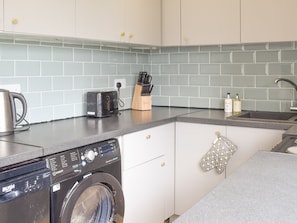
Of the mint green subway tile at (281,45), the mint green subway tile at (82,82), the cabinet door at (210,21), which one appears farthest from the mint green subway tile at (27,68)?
the mint green subway tile at (281,45)

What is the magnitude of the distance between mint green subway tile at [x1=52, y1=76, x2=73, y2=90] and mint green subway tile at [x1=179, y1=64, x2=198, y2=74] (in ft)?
3.56

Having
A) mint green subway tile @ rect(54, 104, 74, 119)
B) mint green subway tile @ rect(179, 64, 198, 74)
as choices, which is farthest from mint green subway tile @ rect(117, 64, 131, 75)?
mint green subway tile @ rect(54, 104, 74, 119)

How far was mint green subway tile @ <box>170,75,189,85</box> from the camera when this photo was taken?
3.28 m

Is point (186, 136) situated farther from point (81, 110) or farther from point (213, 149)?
point (81, 110)

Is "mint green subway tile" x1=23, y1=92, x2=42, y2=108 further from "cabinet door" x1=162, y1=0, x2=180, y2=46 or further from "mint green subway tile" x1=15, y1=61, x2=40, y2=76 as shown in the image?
"cabinet door" x1=162, y1=0, x2=180, y2=46

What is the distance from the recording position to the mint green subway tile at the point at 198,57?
3166mm

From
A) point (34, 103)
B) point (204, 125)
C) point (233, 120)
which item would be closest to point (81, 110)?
point (34, 103)

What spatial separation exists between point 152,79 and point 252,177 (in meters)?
2.31

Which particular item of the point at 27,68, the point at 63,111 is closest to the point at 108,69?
the point at 63,111

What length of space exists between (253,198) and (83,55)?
6.53 feet

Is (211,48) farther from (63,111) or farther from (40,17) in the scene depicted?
(40,17)

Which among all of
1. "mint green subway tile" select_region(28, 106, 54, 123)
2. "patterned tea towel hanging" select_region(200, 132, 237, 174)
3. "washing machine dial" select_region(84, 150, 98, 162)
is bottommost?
"patterned tea towel hanging" select_region(200, 132, 237, 174)

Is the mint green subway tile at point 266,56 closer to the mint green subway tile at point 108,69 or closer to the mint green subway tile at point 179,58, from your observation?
the mint green subway tile at point 179,58

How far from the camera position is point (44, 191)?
163 cm
